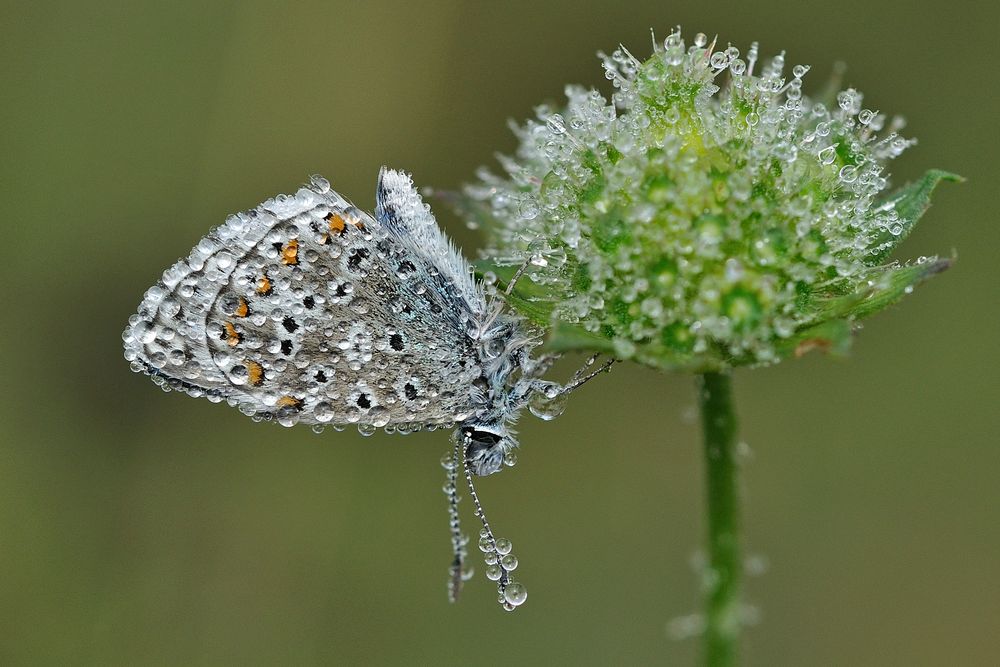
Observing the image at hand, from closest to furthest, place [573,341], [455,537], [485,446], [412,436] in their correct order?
1. [573,341]
2. [485,446]
3. [455,537]
4. [412,436]

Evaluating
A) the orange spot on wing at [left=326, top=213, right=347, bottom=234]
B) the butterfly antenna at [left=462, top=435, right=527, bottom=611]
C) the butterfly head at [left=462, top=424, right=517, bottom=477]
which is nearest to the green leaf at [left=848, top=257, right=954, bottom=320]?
the butterfly head at [left=462, top=424, right=517, bottom=477]

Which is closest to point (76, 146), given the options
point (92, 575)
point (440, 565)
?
point (92, 575)

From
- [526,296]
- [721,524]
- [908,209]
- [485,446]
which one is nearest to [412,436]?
[485,446]

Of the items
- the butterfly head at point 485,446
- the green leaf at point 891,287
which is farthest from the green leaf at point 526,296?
the green leaf at point 891,287

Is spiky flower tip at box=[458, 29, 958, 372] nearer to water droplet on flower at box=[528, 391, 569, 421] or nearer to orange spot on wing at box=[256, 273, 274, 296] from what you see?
water droplet on flower at box=[528, 391, 569, 421]

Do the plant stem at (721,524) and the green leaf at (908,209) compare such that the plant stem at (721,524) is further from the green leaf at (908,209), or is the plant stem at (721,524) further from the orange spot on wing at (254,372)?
the orange spot on wing at (254,372)

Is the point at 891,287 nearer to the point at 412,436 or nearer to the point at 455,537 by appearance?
the point at 455,537

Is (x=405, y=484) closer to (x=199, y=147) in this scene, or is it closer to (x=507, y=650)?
(x=507, y=650)
